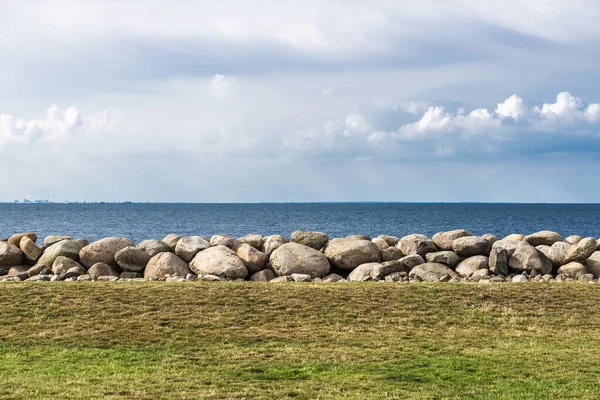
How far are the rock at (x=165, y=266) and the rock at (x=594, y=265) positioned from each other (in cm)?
1551

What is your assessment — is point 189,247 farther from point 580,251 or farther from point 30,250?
point 580,251

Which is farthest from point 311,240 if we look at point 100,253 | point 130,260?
point 100,253

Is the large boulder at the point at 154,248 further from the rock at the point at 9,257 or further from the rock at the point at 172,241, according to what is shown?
the rock at the point at 9,257

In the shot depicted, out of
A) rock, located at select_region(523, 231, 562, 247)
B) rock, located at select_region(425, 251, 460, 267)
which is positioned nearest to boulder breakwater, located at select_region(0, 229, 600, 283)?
rock, located at select_region(425, 251, 460, 267)

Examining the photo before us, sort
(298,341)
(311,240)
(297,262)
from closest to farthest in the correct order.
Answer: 1. (298,341)
2. (297,262)
3. (311,240)

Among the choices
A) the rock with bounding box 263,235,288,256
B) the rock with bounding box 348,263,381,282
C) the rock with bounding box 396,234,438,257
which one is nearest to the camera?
the rock with bounding box 348,263,381,282

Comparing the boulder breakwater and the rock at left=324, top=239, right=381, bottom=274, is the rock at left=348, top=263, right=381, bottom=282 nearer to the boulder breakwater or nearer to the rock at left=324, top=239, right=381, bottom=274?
the boulder breakwater

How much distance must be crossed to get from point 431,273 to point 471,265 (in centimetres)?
187

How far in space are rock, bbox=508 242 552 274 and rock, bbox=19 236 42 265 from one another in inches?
735

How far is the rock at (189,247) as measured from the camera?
87.4ft

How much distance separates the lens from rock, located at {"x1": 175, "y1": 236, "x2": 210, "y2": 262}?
1049 inches

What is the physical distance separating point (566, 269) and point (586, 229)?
287ft

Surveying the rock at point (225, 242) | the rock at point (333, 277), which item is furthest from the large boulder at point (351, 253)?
the rock at point (225, 242)

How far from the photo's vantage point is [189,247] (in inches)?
1056
